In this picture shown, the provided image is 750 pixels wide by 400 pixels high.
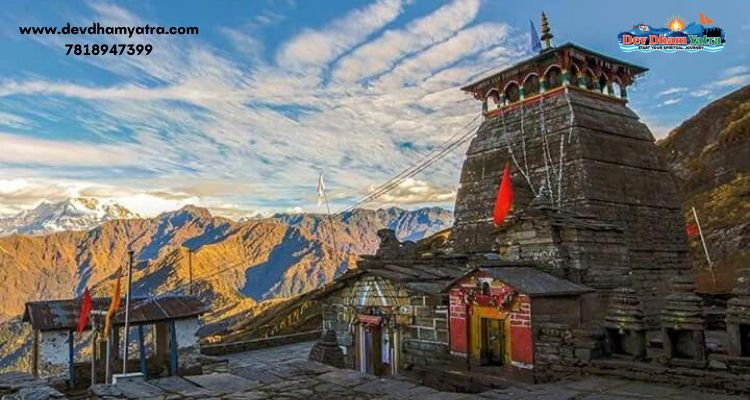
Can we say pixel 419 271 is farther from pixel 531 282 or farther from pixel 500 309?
pixel 531 282

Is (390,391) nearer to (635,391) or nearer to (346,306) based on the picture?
(635,391)

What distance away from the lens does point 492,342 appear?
50.0 ft

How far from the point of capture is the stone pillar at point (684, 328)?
10531mm

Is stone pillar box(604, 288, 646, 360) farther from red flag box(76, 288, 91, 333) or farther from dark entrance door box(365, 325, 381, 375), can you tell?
red flag box(76, 288, 91, 333)

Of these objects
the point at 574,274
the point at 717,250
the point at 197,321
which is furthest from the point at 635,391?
the point at 717,250

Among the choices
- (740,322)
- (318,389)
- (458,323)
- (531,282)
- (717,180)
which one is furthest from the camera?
(717,180)

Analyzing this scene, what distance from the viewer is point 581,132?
2534cm

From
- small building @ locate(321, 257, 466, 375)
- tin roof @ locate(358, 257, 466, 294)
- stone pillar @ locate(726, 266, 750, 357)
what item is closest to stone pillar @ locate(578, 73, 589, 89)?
tin roof @ locate(358, 257, 466, 294)

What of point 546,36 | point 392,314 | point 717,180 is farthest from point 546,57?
point 717,180

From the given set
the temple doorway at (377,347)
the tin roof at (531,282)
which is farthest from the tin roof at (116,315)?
the tin roof at (531,282)

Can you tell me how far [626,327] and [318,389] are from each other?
23.3 ft

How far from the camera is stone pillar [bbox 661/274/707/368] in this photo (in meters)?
10.5

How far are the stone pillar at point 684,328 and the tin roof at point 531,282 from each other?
346 cm

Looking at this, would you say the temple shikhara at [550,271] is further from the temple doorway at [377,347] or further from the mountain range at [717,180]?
the mountain range at [717,180]
